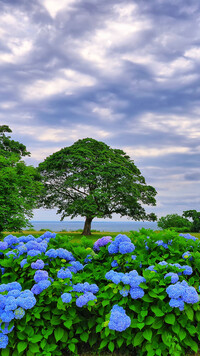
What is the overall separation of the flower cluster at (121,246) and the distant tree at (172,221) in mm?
29368

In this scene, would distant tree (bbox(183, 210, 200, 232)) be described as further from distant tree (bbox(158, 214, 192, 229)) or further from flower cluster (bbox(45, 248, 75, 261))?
flower cluster (bbox(45, 248, 75, 261))

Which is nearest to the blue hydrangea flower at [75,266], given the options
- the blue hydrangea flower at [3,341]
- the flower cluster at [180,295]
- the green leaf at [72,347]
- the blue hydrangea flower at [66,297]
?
the blue hydrangea flower at [66,297]

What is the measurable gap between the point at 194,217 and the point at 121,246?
33.9 metres

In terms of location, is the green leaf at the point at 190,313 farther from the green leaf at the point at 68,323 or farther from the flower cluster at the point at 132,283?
the green leaf at the point at 68,323

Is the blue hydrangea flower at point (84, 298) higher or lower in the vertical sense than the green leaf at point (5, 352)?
higher

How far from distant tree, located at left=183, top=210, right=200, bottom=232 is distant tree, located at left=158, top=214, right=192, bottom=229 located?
153 cm

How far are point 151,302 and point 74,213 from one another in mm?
20619

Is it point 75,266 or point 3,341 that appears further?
point 75,266

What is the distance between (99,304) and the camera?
157 inches

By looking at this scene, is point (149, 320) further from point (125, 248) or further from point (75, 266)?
point (75, 266)

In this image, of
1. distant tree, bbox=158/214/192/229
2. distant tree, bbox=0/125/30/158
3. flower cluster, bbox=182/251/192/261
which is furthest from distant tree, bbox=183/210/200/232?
flower cluster, bbox=182/251/192/261

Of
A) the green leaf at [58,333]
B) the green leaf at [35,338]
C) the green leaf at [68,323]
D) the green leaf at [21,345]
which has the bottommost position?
the green leaf at [21,345]

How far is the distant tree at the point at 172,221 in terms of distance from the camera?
108 feet

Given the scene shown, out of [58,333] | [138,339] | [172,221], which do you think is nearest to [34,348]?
[58,333]
